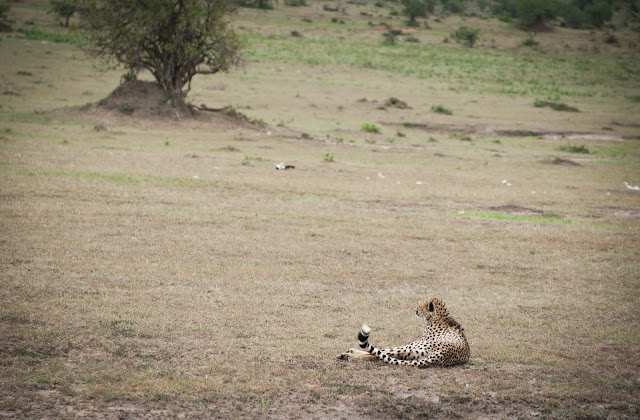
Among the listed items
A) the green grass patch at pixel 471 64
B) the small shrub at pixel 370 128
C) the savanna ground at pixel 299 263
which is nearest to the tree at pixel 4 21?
the green grass patch at pixel 471 64

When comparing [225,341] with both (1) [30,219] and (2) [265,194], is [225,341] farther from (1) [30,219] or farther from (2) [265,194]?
(2) [265,194]

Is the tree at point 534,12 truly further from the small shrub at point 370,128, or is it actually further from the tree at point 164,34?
the tree at point 164,34

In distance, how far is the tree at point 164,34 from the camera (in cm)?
2661

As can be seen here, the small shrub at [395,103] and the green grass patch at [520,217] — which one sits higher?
the green grass patch at [520,217]

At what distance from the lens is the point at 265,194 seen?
16766 millimetres

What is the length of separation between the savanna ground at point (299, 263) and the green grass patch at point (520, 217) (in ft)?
0.34

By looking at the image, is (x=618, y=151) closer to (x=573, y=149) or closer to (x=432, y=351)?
(x=573, y=149)

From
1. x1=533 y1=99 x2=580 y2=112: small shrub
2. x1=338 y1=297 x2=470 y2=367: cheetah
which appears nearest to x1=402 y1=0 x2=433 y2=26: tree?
x1=533 y1=99 x2=580 y2=112: small shrub

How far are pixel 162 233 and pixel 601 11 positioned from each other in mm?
93149

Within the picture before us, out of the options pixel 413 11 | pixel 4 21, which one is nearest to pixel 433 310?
pixel 4 21

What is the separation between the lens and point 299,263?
35.9ft

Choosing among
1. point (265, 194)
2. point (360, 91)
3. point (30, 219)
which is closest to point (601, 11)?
point (360, 91)

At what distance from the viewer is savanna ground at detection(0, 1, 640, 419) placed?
19.9 feet

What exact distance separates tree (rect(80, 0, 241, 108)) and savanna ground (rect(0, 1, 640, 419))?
6.48ft
